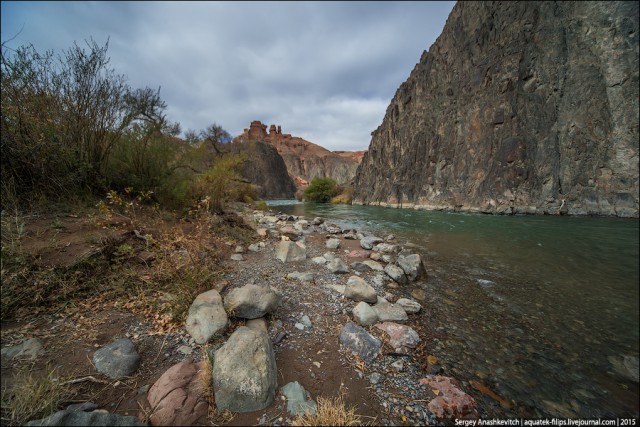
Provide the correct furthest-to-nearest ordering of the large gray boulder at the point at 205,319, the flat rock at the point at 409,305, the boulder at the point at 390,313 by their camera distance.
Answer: the flat rock at the point at 409,305
the boulder at the point at 390,313
the large gray boulder at the point at 205,319

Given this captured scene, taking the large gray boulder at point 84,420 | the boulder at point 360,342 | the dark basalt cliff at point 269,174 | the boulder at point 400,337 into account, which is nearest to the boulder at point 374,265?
the boulder at point 400,337

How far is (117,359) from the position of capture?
2.12m

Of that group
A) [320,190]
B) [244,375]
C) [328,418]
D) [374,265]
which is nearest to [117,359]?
[244,375]

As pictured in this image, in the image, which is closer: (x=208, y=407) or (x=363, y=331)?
(x=208, y=407)

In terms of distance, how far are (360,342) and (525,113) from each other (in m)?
36.0

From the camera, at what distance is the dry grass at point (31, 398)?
1.46m

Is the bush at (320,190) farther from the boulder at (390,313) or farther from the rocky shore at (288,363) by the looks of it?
the boulder at (390,313)

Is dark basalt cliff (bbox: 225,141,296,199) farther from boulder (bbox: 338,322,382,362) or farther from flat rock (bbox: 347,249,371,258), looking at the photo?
boulder (bbox: 338,322,382,362)

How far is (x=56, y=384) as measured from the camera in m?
1.66

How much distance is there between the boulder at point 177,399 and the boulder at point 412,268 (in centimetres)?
430

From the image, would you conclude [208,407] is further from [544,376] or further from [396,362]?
[544,376]

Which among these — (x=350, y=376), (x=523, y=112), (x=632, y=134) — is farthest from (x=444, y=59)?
(x=350, y=376)

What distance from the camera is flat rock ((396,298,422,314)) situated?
3.75m

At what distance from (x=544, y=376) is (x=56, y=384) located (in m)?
4.47
